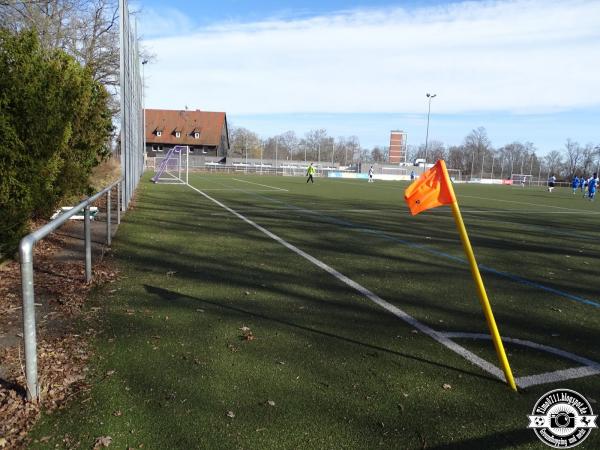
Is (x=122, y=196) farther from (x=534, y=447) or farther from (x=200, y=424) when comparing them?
(x=534, y=447)

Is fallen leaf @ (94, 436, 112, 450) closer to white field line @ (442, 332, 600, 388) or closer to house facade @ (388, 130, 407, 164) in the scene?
white field line @ (442, 332, 600, 388)

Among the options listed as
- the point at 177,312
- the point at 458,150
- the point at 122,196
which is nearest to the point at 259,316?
the point at 177,312

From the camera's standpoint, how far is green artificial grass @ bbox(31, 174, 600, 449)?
2.95m

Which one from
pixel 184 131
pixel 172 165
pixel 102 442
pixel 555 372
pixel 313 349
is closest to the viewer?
pixel 102 442

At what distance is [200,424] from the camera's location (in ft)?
9.70

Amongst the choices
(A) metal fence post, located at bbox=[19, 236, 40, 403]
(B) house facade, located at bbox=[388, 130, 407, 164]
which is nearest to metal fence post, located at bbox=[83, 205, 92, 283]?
(A) metal fence post, located at bbox=[19, 236, 40, 403]

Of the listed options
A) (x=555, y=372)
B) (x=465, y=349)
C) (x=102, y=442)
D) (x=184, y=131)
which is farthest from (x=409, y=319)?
(x=184, y=131)

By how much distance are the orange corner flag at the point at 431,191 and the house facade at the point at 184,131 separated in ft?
283

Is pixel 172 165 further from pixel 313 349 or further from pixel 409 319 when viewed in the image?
pixel 313 349

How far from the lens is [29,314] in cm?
287

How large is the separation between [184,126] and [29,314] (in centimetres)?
8934

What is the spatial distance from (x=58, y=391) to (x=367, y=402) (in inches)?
84.9

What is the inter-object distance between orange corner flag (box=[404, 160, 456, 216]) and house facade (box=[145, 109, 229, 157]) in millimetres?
86285

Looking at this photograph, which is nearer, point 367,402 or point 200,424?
point 200,424
